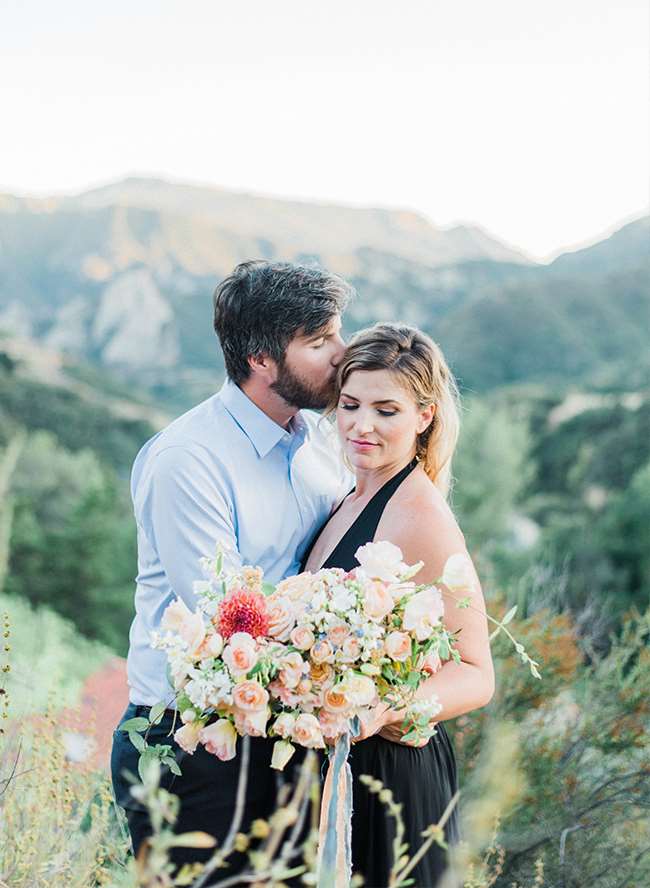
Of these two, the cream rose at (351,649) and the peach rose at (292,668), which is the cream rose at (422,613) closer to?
the cream rose at (351,649)

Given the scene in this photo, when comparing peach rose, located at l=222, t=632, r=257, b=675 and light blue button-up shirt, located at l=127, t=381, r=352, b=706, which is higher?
light blue button-up shirt, located at l=127, t=381, r=352, b=706

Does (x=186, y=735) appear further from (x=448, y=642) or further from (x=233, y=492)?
(x=233, y=492)

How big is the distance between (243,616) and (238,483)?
90 cm

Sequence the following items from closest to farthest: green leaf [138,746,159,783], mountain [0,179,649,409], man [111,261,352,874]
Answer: green leaf [138,746,159,783] < man [111,261,352,874] < mountain [0,179,649,409]

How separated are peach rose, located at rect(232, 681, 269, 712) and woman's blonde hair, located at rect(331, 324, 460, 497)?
119 cm

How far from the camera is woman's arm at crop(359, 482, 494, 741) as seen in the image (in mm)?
2629

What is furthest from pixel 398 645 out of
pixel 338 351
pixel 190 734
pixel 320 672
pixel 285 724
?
pixel 338 351

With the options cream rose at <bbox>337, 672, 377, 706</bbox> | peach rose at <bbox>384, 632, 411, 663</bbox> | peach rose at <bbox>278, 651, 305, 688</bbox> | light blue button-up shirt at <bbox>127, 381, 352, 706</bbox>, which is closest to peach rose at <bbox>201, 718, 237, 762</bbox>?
peach rose at <bbox>278, 651, 305, 688</bbox>

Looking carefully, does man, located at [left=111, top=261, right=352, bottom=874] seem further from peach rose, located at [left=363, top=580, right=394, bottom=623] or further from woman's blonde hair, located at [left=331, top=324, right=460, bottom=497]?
peach rose, located at [left=363, top=580, right=394, bottom=623]

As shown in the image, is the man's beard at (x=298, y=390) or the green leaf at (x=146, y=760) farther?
the man's beard at (x=298, y=390)

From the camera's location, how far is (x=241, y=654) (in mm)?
2195

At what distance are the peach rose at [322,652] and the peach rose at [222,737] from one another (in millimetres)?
294

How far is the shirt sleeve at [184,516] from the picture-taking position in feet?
9.53

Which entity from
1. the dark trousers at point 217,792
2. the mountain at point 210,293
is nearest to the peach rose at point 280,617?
the dark trousers at point 217,792
